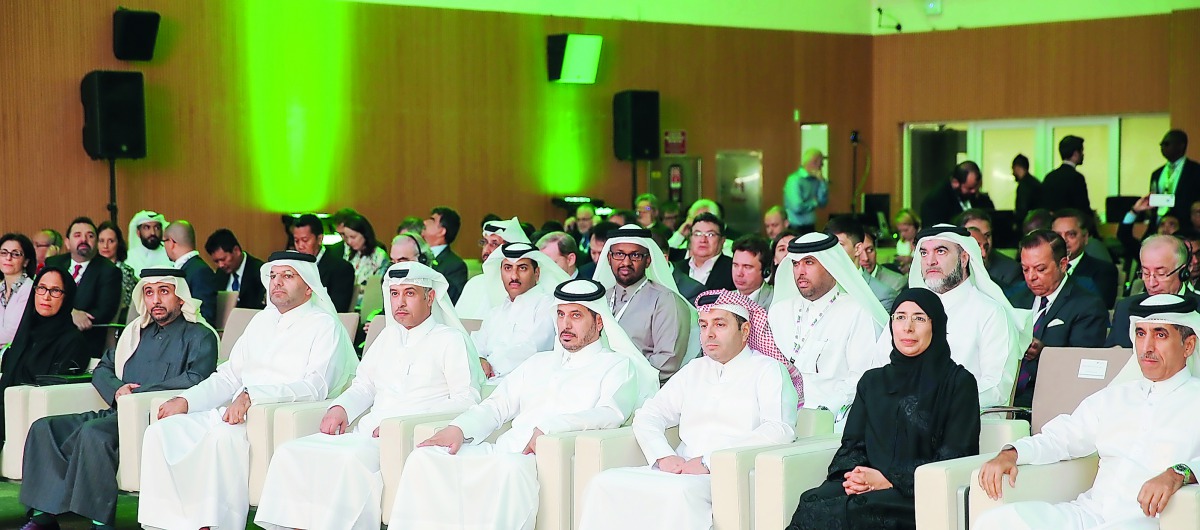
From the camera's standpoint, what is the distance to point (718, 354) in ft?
17.0

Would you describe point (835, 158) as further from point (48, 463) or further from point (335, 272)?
point (48, 463)

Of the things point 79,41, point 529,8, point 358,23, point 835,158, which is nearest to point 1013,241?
point 835,158

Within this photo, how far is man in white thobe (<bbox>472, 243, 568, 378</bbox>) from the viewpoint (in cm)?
722

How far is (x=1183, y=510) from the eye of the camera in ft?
13.1

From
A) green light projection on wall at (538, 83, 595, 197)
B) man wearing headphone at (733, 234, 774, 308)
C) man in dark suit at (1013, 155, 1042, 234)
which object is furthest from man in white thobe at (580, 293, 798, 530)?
green light projection on wall at (538, 83, 595, 197)

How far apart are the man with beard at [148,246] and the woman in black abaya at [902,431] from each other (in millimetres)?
7261

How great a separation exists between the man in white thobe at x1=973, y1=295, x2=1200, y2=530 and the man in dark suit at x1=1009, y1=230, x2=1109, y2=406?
63.2 inches

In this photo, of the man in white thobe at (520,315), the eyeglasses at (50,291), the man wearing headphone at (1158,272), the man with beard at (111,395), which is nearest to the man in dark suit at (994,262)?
the man wearing headphone at (1158,272)

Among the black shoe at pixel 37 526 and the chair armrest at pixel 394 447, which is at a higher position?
the chair armrest at pixel 394 447

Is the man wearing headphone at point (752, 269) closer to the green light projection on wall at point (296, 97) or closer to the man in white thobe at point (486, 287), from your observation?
the man in white thobe at point (486, 287)

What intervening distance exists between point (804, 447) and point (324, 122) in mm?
9321

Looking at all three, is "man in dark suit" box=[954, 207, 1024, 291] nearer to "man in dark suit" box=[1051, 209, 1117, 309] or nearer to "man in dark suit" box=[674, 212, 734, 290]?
"man in dark suit" box=[1051, 209, 1117, 309]

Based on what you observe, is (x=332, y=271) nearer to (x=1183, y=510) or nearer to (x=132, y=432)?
(x=132, y=432)

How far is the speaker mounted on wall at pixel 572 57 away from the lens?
1437cm
